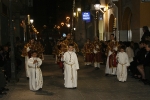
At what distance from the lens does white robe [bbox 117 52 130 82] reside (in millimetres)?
15664

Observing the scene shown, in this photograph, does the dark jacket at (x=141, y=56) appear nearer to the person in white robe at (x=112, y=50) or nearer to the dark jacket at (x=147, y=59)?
the dark jacket at (x=147, y=59)

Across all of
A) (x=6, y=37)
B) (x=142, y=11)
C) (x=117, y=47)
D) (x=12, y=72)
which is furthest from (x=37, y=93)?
(x=6, y=37)

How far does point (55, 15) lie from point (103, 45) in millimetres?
72382

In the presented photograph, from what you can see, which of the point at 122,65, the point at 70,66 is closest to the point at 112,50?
the point at 122,65

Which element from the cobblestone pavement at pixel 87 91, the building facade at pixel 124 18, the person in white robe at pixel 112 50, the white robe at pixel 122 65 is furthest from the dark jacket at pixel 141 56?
the building facade at pixel 124 18

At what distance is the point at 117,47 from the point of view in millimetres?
17547

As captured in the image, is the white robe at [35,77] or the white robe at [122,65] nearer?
the white robe at [35,77]

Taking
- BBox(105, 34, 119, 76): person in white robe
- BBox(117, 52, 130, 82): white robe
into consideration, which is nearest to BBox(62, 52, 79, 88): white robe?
BBox(117, 52, 130, 82): white robe

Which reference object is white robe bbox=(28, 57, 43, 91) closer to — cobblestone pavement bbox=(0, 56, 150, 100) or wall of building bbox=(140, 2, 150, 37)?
cobblestone pavement bbox=(0, 56, 150, 100)

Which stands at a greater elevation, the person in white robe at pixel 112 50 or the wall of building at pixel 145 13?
the wall of building at pixel 145 13

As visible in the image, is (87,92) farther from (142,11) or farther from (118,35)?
(118,35)

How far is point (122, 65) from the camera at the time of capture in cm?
1590

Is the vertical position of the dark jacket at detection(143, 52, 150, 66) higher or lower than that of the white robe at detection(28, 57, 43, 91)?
higher

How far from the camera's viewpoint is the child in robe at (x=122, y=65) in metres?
15.7
